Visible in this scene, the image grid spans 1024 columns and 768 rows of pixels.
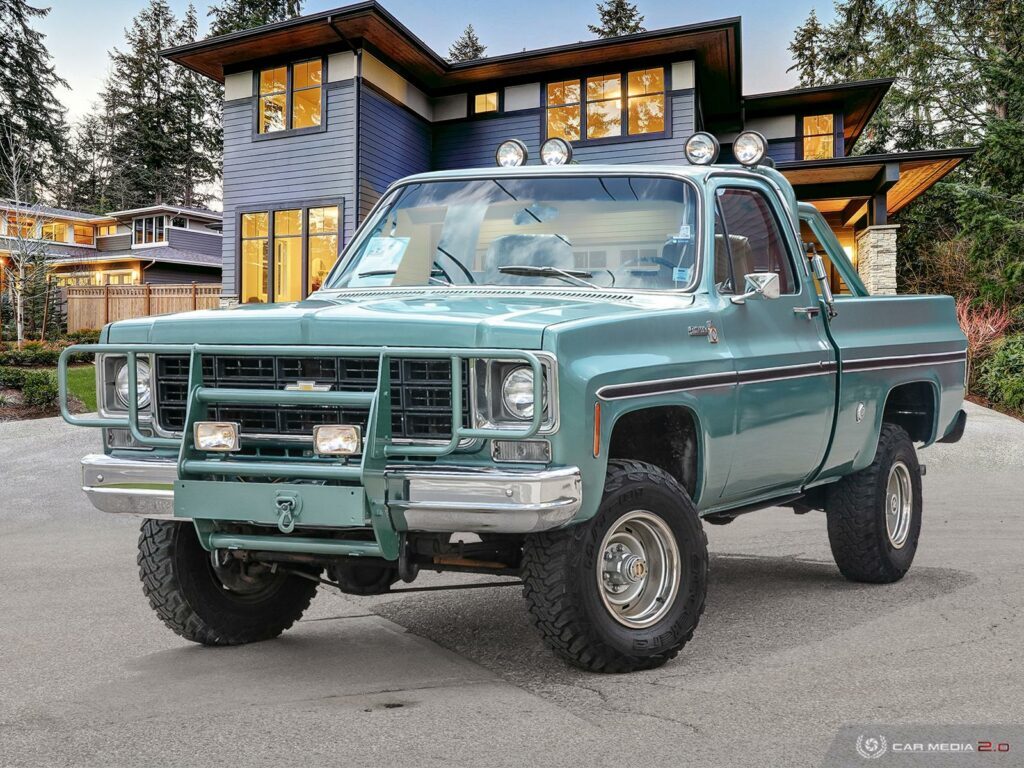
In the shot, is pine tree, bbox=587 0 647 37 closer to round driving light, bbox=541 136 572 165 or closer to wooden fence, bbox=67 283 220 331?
wooden fence, bbox=67 283 220 331

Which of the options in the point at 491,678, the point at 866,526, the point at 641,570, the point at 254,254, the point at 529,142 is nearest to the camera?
the point at 491,678

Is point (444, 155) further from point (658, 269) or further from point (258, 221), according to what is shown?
point (658, 269)

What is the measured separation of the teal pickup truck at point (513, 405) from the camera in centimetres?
433

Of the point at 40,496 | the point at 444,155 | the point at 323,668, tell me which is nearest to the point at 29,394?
the point at 40,496

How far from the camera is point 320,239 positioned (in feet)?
76.9

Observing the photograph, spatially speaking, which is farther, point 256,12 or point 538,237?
point 256,12

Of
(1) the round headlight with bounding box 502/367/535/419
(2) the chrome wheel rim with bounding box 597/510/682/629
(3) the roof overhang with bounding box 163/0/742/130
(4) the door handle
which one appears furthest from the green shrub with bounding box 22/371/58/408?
(1) the round headlight with bounding box 502/367/535/419

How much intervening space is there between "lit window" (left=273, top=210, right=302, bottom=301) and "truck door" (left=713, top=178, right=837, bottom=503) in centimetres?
1820

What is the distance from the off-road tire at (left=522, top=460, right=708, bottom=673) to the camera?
14.8 ft

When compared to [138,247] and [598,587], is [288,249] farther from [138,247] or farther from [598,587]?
[138,247]

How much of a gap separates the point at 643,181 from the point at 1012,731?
300 centimetres

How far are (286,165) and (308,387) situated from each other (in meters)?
19.9

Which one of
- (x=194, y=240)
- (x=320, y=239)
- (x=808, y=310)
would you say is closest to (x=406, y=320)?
(x=808, y=310)

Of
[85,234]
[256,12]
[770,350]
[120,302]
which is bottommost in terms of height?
[770,350]
